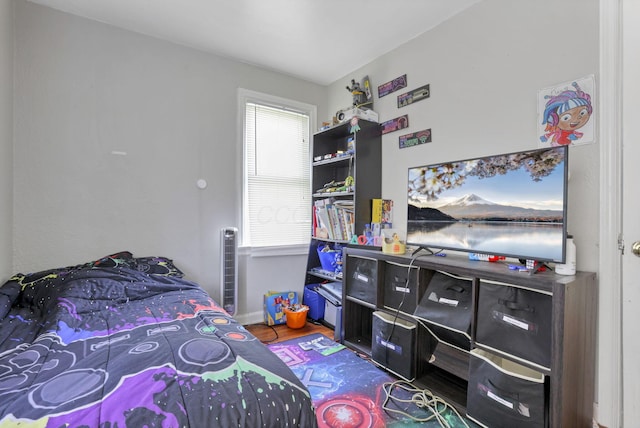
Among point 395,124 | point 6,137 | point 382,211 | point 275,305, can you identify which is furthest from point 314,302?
point 6,137

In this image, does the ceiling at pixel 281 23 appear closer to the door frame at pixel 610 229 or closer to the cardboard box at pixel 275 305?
the door frame at pixel 610 229

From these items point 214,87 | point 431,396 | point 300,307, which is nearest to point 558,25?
point 431,396

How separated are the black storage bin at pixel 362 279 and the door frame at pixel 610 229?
3.71ft

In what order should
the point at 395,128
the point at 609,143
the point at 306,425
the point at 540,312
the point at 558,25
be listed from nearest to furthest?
the point at 306,425 < the point at 540,312 < the point at 609,143 < the point at 558,25 < the point at 395,128

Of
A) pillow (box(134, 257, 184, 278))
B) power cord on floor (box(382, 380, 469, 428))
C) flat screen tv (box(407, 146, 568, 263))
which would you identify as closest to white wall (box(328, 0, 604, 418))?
flat screen tv (box(407, 146, 568, 263))

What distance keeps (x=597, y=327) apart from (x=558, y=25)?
1.52 meters

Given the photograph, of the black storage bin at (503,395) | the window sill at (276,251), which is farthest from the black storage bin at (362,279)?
the window sill at (276,251)

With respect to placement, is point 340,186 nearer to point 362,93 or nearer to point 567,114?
point 362,93

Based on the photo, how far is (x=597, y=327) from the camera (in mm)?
1410

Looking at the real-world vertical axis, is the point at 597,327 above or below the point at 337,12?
below

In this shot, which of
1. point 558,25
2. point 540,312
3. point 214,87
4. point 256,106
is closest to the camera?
point 540,312

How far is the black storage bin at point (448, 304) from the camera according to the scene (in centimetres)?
155

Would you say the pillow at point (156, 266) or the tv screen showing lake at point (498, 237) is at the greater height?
the tv screen showing lake at point (498, 237)

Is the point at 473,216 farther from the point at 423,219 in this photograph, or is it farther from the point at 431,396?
the point at 431,396
